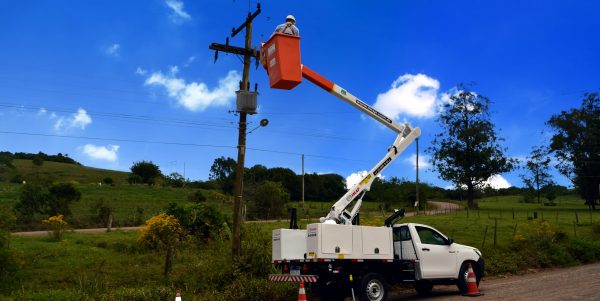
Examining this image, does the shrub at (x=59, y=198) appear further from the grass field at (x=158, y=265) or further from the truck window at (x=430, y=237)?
the truck window at (x=430, y=237)

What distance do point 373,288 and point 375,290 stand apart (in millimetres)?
88

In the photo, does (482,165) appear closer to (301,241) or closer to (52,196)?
(52,196)

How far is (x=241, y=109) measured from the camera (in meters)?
15.9

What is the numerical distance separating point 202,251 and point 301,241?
9692 millimetres

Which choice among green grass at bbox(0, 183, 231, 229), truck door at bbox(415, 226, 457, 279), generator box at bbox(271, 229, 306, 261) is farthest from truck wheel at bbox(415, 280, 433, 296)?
green grass at bbox(0, 183, 231, 229)

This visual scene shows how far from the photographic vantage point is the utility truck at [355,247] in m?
11.4

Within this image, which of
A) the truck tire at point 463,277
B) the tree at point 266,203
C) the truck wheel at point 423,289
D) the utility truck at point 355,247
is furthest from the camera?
the tree at point 266,203

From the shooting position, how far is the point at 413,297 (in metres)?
14.6

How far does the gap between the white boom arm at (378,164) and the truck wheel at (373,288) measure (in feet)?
4.97

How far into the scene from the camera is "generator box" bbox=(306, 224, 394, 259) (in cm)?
1148

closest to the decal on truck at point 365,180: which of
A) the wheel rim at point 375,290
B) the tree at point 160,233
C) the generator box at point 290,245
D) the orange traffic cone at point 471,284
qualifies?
the generator box at point 290,245

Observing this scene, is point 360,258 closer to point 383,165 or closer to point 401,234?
point 401,234

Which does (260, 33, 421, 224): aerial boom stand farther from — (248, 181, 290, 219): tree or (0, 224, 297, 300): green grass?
(248, 181, 290, 219): tree

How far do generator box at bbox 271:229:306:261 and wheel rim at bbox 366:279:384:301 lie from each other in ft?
5.81
